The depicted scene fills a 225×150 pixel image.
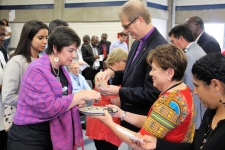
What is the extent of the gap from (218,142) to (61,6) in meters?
9.69

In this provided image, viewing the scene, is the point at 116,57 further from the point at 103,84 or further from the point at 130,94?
the point at 130,94

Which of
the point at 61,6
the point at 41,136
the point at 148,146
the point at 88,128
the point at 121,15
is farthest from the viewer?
the point at 61,6

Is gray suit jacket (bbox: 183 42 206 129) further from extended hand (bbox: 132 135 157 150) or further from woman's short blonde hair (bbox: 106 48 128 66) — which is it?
extended hand (bbox: 132 135 157 150)

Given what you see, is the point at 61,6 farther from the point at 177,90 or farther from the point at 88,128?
the point at 177,90

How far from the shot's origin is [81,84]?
151 inches

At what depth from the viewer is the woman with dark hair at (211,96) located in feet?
4.91

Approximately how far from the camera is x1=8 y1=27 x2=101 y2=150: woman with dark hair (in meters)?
2.00

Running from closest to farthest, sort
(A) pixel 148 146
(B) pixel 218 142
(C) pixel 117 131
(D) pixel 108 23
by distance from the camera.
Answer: (B) pixel 218 142 → (A) pixel 148 146 → (C) pixel 117 131 → (D) pixel 108 23

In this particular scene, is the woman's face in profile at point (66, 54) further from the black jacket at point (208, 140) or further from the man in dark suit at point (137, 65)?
the black jacket at point (208, 140)

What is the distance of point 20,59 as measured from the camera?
252cm

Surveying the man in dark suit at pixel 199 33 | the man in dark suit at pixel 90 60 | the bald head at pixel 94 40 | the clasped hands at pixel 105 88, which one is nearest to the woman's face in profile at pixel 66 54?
the clasped hands at pixel 105 88

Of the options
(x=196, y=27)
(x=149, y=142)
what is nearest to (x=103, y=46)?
(x=196, y=27)

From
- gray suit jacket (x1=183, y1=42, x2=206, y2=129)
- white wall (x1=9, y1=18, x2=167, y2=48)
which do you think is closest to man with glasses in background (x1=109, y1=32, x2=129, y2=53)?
white wall (x1=9, y1=18, x2=167, y2=48)

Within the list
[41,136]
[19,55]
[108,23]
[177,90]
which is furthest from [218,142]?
[108,23]
